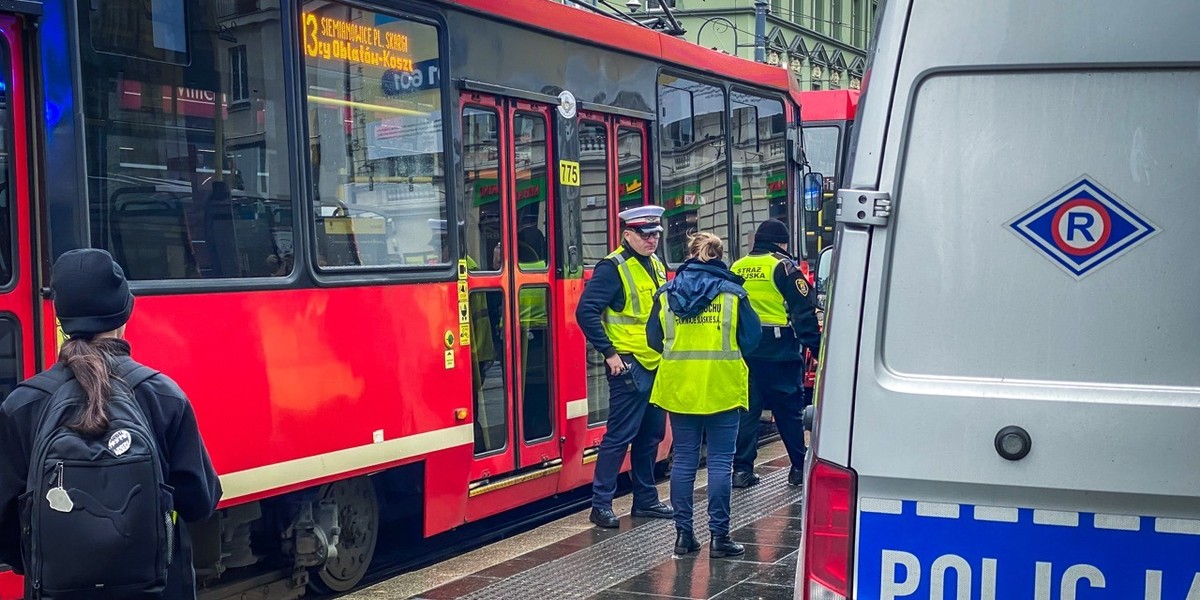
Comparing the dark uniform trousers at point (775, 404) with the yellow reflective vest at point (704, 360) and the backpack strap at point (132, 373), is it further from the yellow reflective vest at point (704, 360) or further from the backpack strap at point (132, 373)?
the backpack strap at point (132, 373)

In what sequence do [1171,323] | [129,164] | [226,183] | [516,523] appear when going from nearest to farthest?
[1171,323] < [129,164] < [226,183] < [516,523]

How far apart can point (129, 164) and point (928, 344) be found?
3682 mm

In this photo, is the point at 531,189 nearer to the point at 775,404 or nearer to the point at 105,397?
the point at 775,404

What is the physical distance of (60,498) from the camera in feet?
11.1

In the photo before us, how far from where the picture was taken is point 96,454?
341 cm

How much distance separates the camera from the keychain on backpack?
3.39m

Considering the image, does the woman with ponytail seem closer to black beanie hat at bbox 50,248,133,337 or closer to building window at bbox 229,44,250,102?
building window at bbox 229,44,250,102

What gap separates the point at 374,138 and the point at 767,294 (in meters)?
3.40

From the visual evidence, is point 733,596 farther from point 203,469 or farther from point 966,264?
point 966,264

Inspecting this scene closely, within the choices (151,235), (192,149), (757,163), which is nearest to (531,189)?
(192,149)

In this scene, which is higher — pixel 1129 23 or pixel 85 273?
pixel 1129 23

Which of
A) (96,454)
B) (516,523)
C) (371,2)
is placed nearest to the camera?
(96,454)

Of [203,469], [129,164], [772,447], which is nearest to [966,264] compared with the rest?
[203,469]

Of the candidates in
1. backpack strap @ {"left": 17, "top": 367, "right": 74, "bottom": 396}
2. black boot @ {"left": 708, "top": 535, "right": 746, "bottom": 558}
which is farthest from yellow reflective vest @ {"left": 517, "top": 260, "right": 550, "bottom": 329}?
backpack strap @ {"left": 17, "top": 367, "right": 74, "bottom": 396}
